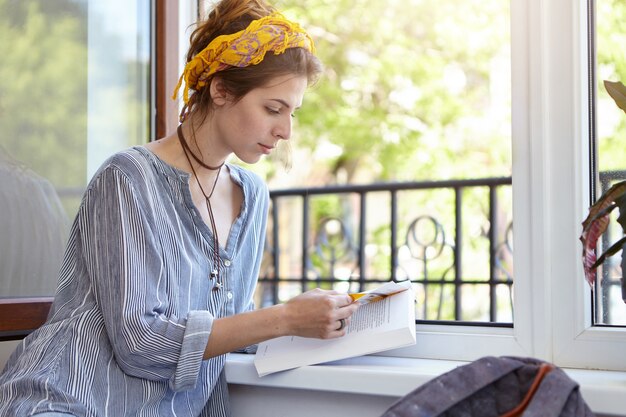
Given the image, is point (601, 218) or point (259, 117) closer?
point (601, 218)

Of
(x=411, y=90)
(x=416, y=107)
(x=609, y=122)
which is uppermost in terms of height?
(x=411, y=90)

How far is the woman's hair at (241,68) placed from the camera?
1.52m

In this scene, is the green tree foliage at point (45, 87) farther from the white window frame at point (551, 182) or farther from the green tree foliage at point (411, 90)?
the green tree foliage at point (411, 90)

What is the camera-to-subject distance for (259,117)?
152 cm

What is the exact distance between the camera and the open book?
4.43 ft

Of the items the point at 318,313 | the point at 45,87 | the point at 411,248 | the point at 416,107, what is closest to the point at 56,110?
the point at 45,87

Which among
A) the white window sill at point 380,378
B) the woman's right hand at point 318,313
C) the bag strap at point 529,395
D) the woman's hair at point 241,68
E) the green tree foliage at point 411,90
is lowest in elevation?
the white window sill at point 380,378

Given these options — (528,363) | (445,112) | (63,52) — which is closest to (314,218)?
(445,112)

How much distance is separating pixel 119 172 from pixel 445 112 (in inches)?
198

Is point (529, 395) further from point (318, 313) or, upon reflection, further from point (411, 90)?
point (411, 90)

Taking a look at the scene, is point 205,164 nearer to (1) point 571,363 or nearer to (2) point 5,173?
(2) point 5,173

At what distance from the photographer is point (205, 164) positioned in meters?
1.59

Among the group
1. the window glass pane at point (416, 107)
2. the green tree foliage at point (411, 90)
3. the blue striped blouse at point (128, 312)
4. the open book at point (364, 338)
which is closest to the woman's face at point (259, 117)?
the blue striped blouse at point (128, 312)

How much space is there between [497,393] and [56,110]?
1.25 m
